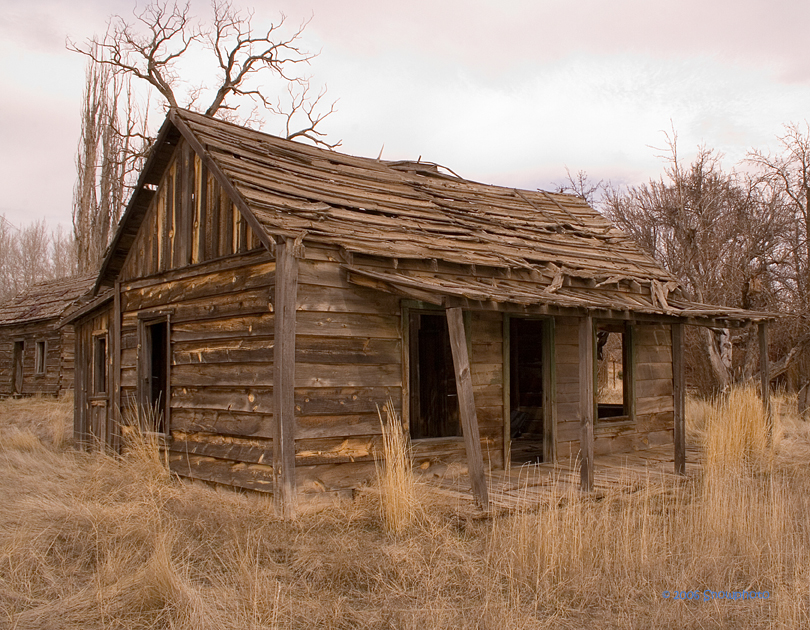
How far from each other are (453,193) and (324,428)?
5450 mm

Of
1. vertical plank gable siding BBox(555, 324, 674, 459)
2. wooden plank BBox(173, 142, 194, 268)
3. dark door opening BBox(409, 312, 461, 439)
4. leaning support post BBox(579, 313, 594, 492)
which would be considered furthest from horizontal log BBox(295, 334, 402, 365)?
vertical plank gable siding BBox(555, 324, 674, 459)

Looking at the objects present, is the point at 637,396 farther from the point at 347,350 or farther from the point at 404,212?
the point at 347,350

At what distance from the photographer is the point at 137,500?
7.68 meters

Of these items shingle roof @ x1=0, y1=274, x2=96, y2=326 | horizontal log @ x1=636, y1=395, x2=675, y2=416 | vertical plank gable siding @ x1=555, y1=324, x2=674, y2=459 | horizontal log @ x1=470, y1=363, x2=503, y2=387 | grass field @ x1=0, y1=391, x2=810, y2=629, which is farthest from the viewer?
shingle roof @ x1=0, y1=274, x2=96, y2=326

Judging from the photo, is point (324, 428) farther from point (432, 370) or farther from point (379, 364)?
point (432, 370)

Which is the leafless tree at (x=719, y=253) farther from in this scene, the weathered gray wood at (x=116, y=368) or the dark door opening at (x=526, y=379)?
the weathered gray wood at (x=116, y=368)

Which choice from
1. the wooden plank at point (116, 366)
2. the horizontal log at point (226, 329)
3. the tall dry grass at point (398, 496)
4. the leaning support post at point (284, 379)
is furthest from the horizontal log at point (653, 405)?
the wooden plank at point (116, 366)

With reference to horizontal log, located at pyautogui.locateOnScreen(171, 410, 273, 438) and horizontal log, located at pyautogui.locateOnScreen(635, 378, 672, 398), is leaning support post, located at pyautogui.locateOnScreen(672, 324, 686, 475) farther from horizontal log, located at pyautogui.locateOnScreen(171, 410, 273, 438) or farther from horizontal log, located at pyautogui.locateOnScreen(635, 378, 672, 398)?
horizontal log, located at pyautogui.locateOnScreen(171, 410, 273, 438)

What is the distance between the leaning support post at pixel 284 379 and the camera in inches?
295

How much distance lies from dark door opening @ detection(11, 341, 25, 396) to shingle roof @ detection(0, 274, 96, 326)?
3.14 feet

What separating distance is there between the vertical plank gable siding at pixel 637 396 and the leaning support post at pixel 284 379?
13.7 feet

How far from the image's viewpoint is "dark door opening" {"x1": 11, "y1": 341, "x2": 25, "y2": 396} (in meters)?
25.0

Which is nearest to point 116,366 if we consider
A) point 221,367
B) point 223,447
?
point 221,367

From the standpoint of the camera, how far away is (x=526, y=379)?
13.6 metres
